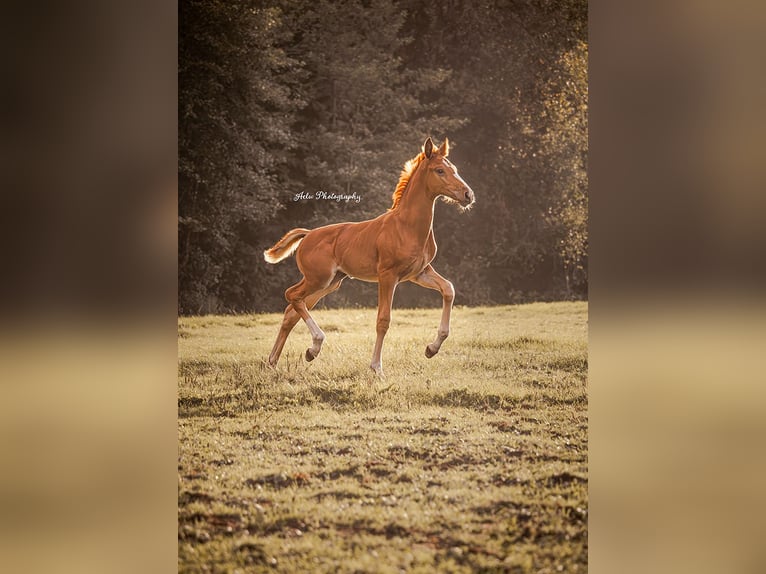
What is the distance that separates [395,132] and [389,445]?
171 centimetres

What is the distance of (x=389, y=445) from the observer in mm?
3756

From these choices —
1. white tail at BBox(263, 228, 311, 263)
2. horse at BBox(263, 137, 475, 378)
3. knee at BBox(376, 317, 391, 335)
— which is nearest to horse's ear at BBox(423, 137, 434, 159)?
horse at BBox(263, 137, 475, 378)

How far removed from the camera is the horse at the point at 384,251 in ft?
12.7

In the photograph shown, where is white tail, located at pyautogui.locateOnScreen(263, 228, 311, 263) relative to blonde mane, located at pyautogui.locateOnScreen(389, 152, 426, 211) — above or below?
below

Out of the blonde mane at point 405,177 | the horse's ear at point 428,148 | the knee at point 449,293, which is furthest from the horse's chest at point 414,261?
the horse's ear at point 428,148

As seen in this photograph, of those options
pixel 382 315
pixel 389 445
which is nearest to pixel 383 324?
pixel 382 315

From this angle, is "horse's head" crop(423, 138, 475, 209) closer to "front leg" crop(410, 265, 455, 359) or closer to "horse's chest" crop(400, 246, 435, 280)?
"horse's chest" crop(400, 246, 435, 280)

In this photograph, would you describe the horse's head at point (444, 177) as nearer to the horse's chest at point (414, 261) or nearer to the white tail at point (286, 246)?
the horse's chest at point (414, 261)

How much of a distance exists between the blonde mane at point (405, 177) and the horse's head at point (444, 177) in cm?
5

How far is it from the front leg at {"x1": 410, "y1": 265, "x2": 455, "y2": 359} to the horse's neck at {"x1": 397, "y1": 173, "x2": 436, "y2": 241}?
239mm

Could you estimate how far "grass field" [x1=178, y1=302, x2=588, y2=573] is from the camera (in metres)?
3.58

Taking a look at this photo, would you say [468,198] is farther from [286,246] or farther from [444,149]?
[286,246]
